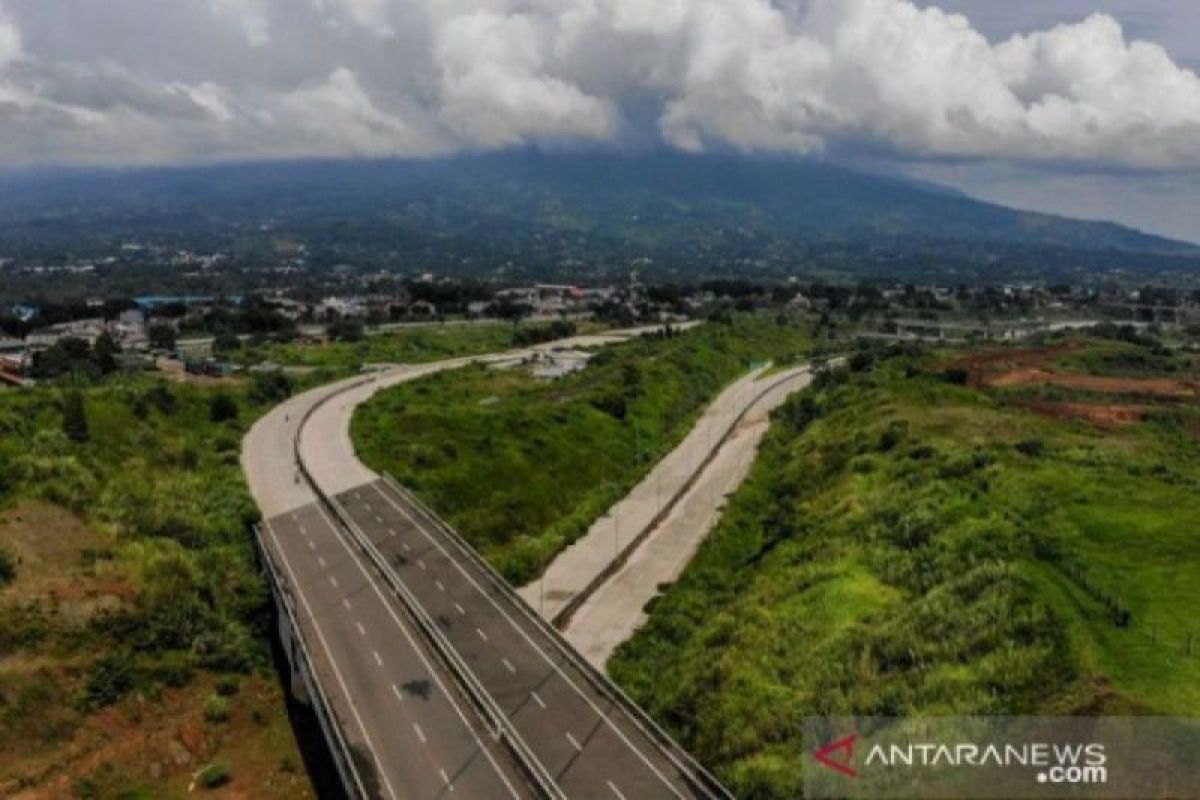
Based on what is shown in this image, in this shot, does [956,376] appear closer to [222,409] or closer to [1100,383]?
[1100,383]

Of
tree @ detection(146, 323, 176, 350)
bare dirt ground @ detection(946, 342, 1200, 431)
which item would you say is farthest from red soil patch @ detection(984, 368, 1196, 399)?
tree @ detection(146, 323, 176, 350)

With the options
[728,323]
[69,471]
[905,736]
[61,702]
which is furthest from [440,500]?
[728,323]

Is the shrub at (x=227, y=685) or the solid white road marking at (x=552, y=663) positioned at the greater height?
the solid white road marking at (x=552, y=663)

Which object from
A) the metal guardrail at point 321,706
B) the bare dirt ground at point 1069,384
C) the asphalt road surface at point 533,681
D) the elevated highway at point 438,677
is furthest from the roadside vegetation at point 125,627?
the bare dirt ground at point 1069,384

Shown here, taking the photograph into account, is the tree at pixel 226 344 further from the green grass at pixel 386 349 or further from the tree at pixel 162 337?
the tree at pixel 162 337

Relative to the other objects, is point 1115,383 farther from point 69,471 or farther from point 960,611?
point 69,471
